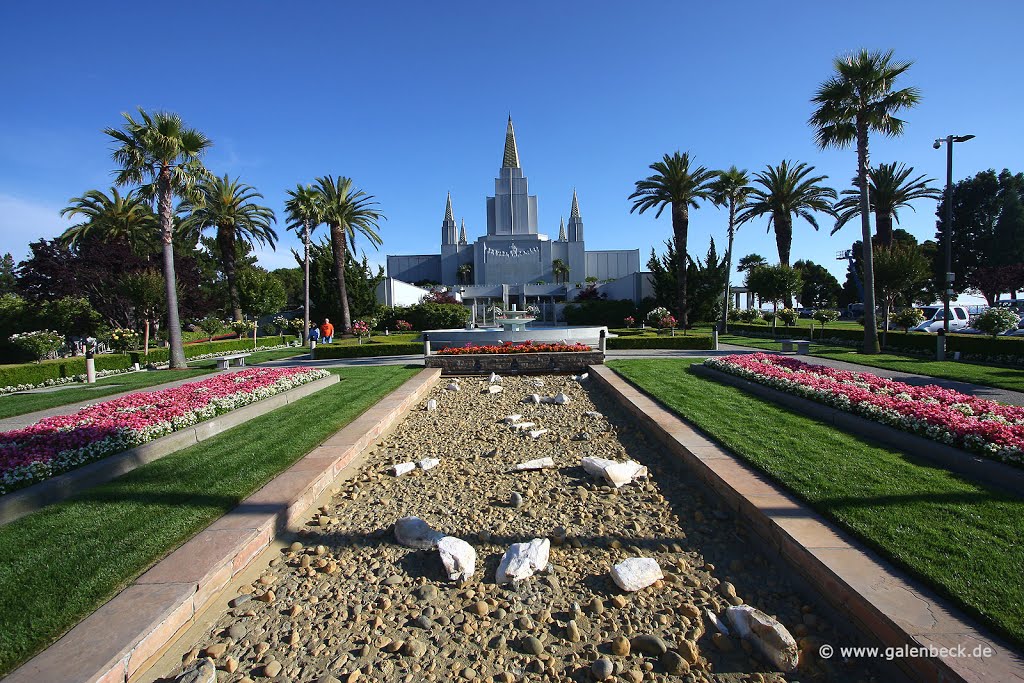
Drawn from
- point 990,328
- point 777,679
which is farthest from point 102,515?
point 990,328

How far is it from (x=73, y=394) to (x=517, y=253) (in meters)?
71.2

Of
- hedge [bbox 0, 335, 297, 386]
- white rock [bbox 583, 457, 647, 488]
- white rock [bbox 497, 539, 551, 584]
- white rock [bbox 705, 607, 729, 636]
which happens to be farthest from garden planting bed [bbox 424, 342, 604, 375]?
white rock [bbox 705, 607, 729, 636]

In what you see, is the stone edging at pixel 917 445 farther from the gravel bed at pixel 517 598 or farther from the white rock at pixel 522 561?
the white rock at pixel 522 561

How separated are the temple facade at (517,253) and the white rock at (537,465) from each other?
7171 cm

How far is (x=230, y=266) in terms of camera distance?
31.8 meters

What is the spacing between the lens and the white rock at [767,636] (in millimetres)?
2611

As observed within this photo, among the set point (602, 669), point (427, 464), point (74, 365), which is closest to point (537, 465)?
point (427, 464)

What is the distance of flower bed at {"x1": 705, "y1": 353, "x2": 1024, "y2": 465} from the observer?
4957mm

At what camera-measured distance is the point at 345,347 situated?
20.5 metres

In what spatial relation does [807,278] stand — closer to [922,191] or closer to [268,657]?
[922,191]

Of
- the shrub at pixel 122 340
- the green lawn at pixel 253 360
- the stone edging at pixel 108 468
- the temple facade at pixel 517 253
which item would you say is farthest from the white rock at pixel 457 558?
the temple facade at pixel 517 253

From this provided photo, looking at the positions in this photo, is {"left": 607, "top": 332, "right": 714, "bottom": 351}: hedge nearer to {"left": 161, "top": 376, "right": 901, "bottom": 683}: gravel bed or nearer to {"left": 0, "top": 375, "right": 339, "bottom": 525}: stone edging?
{"left": 0, "top": 375, "right": 339, "bottom": 525}: stone edging

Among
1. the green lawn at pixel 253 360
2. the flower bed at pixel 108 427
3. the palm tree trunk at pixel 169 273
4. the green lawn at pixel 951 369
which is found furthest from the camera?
the green lawn at pixel 253 360

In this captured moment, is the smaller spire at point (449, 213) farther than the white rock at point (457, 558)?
Yes
